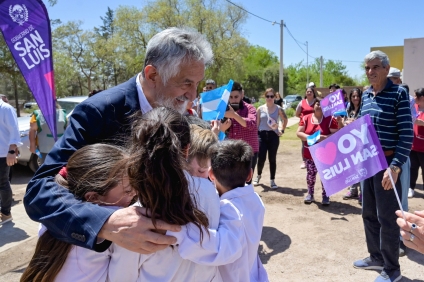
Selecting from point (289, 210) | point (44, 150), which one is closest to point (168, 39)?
point (289, 210)

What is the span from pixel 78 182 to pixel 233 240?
2.10 feet

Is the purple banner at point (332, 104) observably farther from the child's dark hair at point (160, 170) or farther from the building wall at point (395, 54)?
the building wall at point (395, 54)

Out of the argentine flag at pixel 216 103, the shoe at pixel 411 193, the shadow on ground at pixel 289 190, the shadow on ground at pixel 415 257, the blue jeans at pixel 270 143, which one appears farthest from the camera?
the blue jeans at pixel 270 143

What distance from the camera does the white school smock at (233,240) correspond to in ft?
3.99

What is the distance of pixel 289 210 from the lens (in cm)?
536

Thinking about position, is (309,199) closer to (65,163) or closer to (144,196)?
(65,163)

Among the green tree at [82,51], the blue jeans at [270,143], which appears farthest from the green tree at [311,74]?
the blue jeans at [270,143]

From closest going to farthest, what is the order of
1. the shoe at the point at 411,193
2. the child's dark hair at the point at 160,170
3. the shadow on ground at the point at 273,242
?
1. the child's dark hair at the point at 160,170
2. the shadow on ground at the point at 273,242
3. the shoe at the point at 411,193

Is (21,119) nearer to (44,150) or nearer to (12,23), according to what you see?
(44,150)

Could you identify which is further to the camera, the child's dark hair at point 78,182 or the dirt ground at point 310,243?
the dirt ground at point 310,243

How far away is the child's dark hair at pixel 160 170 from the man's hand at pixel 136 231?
0.09 ft

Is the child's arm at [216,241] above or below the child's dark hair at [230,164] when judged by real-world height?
below

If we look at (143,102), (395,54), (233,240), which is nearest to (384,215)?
(233,240)

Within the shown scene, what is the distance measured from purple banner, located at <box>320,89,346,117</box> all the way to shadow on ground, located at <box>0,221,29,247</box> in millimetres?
4570
